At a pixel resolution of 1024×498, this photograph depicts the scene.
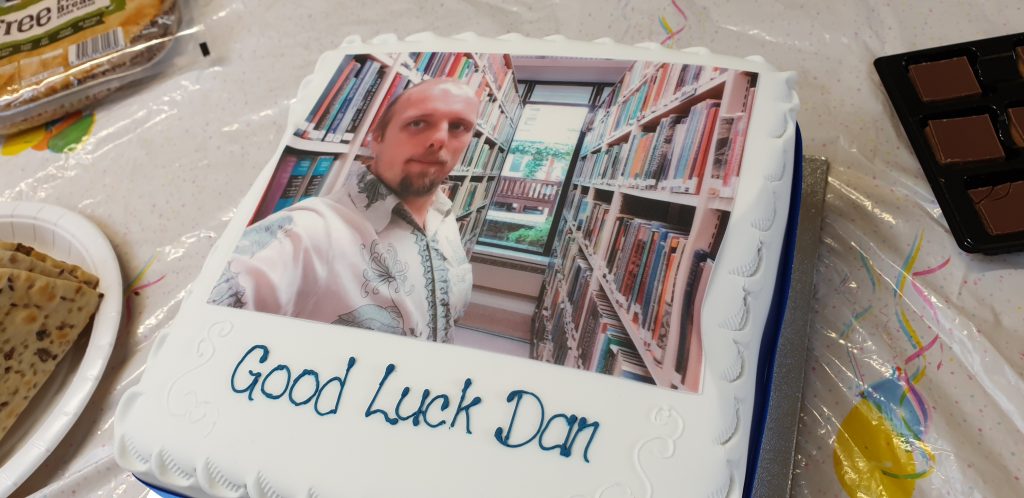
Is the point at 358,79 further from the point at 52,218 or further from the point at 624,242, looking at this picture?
the point at 52,218

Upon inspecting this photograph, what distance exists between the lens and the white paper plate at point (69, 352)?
824 mm

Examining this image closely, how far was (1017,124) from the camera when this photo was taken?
881 mm

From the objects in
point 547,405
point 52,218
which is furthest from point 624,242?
point 52,218

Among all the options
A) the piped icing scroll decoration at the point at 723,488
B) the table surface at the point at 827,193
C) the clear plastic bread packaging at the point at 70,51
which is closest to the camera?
the piped icing scroll decoration at the point at 723,488

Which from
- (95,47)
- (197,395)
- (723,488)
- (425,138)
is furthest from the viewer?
(95,47)

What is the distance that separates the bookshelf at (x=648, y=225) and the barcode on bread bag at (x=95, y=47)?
36.2 inches

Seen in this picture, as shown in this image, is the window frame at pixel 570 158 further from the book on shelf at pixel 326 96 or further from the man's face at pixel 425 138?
the book on shelf at pixel 326 96

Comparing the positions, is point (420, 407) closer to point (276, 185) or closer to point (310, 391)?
point (310, 391)

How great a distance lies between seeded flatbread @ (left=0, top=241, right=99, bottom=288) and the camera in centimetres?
87

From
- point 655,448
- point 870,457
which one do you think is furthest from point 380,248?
point 870,457

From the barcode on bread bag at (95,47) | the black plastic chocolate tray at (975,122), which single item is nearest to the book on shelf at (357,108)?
the barcode on bread bag at (95,47)

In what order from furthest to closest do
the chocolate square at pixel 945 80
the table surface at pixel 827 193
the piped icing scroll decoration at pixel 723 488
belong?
the chocolate square at pixel 945 80, the table surface at pixel 827 193, the piped icing scroll decoration at pixel 723 488

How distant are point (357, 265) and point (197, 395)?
21 cm

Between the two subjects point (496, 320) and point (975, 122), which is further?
point (975, 122)
